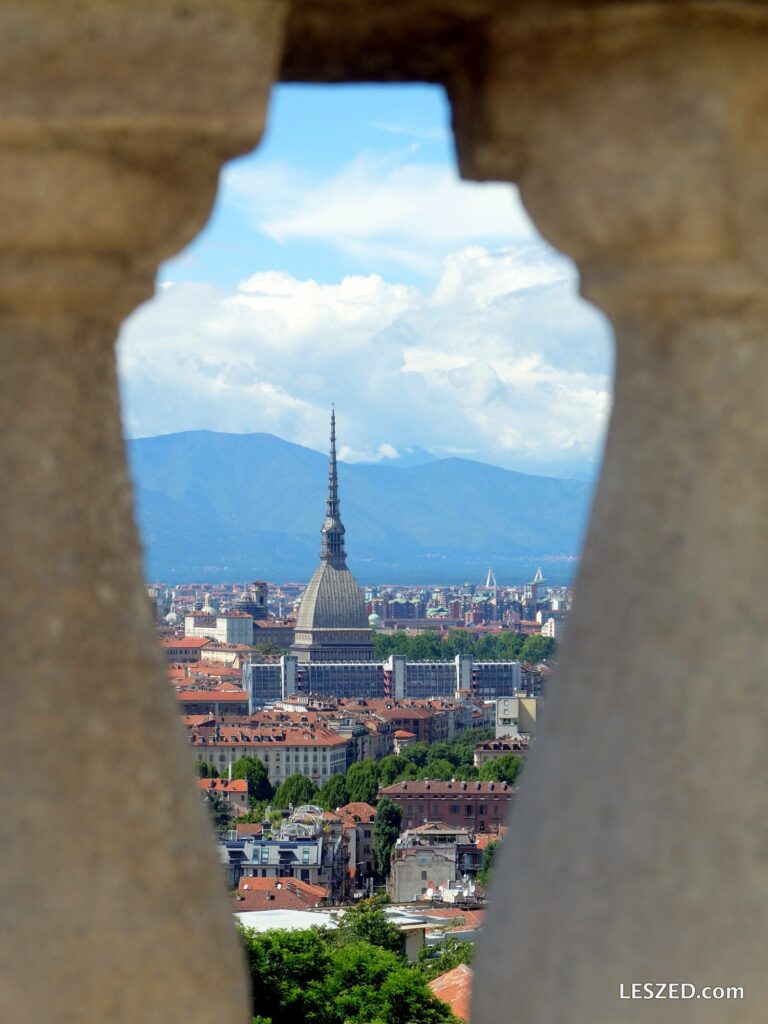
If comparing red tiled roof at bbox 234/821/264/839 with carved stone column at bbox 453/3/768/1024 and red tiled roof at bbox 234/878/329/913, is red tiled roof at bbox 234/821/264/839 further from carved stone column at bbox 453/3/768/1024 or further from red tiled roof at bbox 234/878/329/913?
carved stone column at bbox 453/3/768/1024

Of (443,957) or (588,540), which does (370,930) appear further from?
(588,540)

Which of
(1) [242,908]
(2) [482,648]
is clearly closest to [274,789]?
(1) [242,908]

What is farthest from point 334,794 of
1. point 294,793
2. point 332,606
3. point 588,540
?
point 588,540

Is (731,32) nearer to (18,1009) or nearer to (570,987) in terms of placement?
(570,987)

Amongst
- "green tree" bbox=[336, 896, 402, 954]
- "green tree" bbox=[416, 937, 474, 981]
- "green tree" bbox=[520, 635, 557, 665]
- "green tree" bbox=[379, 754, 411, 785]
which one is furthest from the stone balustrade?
"green tree" bbox=[520, 635, 557, 665]

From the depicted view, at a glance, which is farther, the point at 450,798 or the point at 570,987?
the point at 450,798

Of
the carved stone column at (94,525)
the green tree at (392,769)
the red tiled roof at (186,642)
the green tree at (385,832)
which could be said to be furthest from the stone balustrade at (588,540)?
the red tiled roof at (186,642)
